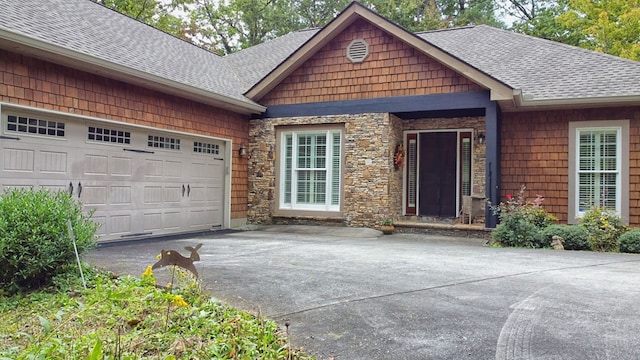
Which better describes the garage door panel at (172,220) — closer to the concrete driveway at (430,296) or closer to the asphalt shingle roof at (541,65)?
the concrete driveway at (430,296)

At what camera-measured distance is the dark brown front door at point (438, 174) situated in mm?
11062

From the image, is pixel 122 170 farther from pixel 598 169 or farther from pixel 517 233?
pixel 598 169

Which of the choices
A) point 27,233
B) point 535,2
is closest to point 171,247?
point 27,233

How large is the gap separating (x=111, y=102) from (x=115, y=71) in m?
0.58

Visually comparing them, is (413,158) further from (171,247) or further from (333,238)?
(171,247)

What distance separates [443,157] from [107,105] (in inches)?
296

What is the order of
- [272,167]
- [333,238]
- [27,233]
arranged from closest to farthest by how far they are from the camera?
[27,233] < [333,238] < [272,167]

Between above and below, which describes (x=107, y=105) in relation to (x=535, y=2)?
below

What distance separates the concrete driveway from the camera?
2928 mm

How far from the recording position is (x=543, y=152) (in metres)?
9.84

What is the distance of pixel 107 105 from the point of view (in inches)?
303

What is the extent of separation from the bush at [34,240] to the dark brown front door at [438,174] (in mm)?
8300

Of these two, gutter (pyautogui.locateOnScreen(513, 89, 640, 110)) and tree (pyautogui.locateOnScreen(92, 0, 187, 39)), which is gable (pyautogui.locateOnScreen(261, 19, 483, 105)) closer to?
gutter (pyautogui.locateOnScreen(513, 89, 640, 110))

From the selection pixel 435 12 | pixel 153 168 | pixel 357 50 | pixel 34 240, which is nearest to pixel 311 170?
pixel 357 50
